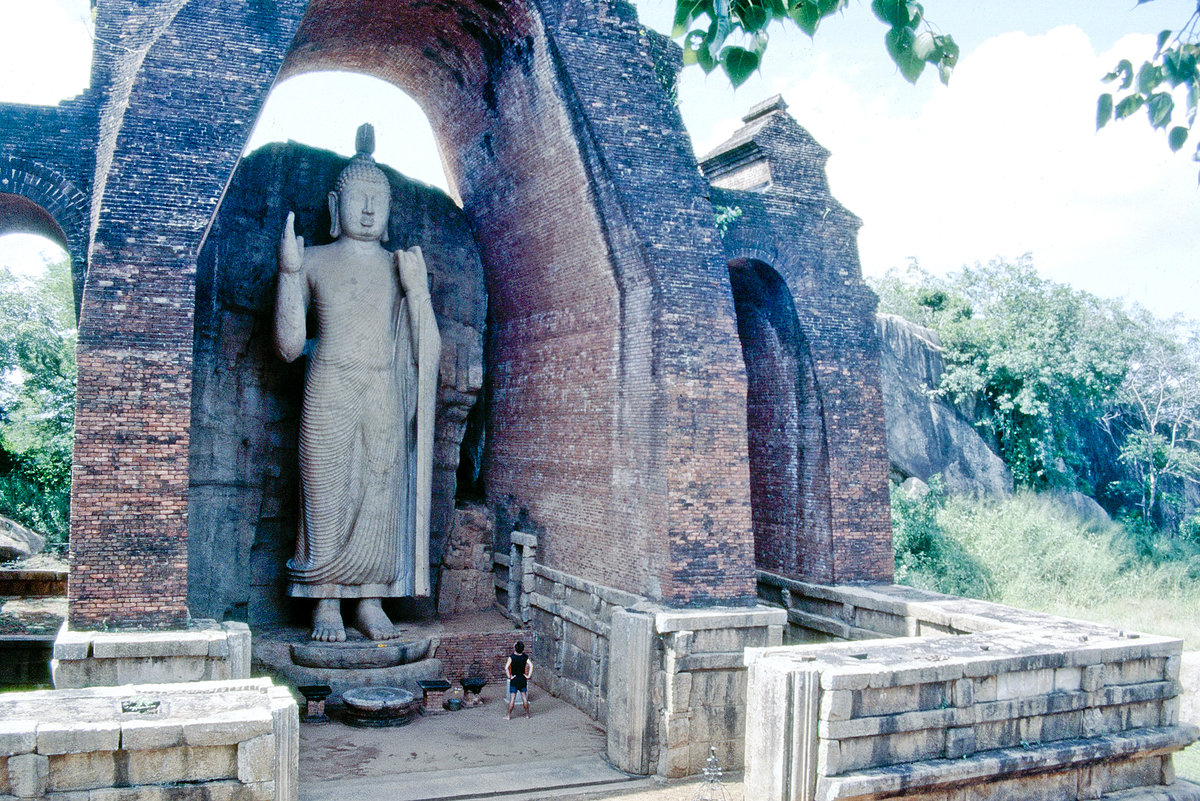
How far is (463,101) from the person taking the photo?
11.6m

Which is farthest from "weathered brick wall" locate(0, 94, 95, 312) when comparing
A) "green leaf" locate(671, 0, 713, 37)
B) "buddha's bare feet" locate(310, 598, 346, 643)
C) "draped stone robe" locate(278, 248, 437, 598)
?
"green leaf" locate(671, 0, 713, 37)

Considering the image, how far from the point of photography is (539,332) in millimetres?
11398

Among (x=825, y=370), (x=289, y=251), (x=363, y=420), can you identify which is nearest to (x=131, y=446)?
(x=289, y=251)

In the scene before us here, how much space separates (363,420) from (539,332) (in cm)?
249

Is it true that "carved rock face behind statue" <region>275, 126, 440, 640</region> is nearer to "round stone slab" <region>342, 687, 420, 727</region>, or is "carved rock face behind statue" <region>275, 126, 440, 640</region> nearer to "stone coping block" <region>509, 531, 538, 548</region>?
"round stone slab" <region>342, 687, 420, 727</region>

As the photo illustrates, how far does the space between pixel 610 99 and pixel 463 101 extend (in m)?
3.00

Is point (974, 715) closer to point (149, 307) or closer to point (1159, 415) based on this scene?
point (149, 307)

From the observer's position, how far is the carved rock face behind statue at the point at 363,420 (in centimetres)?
1068

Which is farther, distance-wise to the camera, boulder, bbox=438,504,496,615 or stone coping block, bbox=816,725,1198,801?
boulder, bbox=438,504,496,615

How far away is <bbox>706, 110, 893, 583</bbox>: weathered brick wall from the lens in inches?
440

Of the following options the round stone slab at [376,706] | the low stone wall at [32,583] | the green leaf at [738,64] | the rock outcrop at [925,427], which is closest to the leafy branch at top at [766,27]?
the green leaf at [738,64]

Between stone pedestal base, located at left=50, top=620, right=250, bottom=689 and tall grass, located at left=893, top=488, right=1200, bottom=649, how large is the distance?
43.6 ft

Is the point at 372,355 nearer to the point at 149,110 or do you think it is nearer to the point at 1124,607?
the point at 149,110

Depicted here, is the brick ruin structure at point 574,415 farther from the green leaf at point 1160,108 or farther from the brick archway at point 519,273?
the green leaf at point 1160,108
